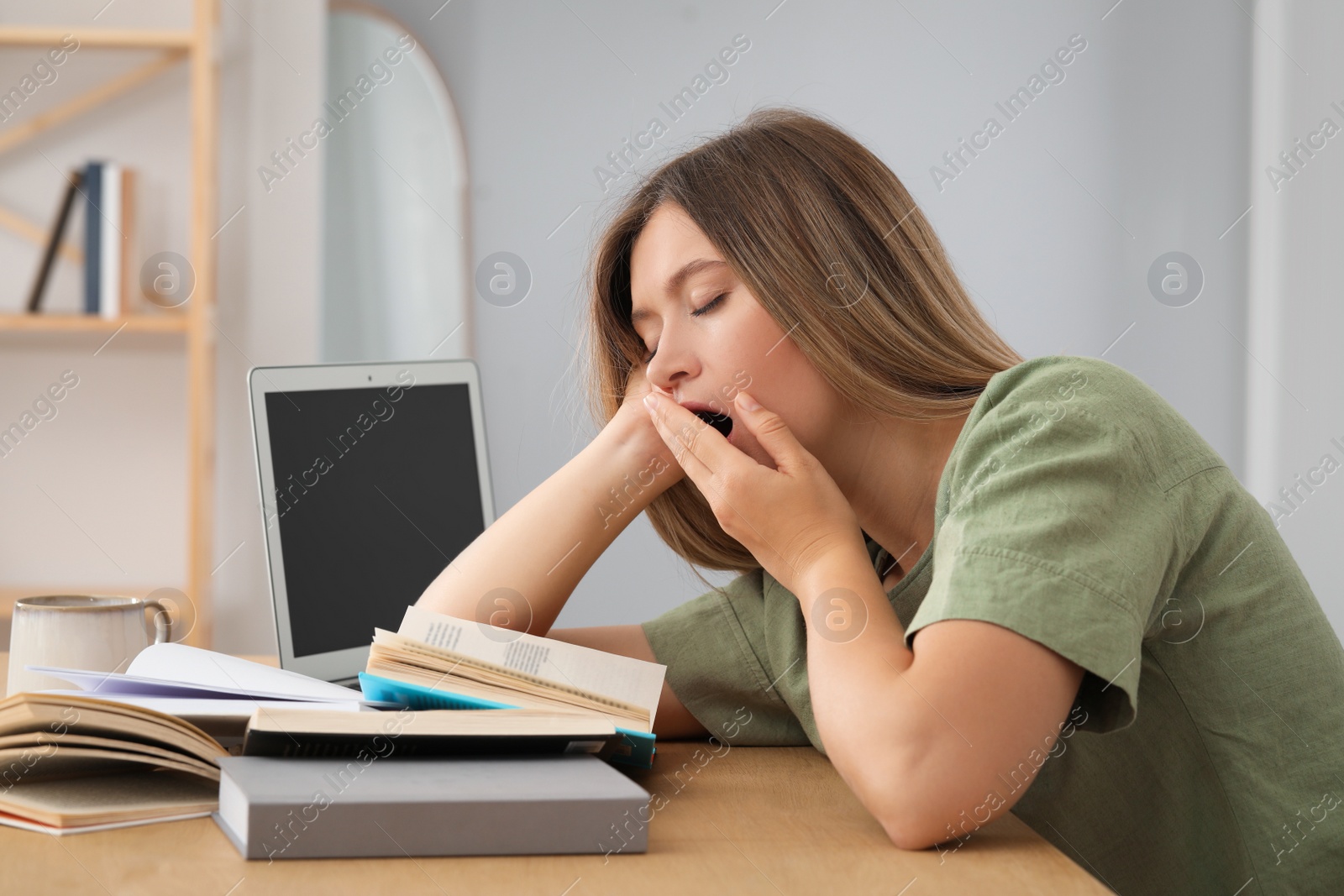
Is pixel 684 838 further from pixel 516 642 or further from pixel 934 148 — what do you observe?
pixel 934 148

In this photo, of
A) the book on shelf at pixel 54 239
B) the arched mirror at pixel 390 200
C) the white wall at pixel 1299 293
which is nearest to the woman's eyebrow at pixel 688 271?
the arched mirror at pixel 390 200

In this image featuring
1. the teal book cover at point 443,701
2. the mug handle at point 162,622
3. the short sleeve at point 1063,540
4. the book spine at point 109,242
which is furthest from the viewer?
the book spine at point 109,242

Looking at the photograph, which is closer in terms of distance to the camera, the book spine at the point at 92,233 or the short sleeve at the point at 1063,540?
the short sleeve at the point at 1063,540

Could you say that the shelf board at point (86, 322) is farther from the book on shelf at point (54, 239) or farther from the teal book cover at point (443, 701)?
the teal book cover at point (443, 701)

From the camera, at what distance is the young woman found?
2.20 ft

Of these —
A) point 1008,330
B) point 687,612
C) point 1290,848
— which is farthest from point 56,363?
point 1290,848

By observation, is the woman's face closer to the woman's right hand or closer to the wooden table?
the woman's right hand

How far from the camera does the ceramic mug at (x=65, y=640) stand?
88cm

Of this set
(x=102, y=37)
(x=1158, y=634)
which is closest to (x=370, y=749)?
(x=1158, y=634)

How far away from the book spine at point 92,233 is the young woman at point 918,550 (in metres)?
1.55

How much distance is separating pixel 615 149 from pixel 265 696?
1906 millimetres

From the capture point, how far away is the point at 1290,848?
835 mm

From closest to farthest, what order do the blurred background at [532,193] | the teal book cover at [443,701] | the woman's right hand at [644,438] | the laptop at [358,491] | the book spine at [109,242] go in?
the teal book cover at [443,701], the woman's right hand at [644,438], the laptop at [358,491], the book spine at [109,242], the blurred background at [532,193]

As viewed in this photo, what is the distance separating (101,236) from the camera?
7.66 feet
